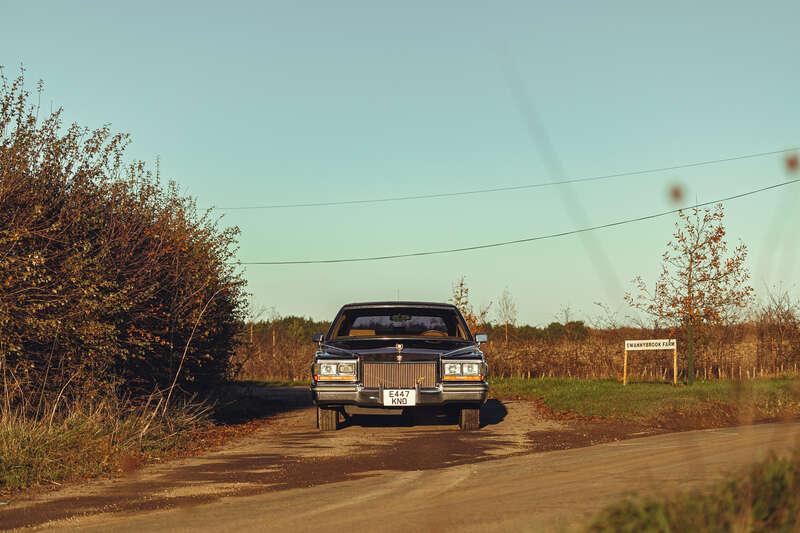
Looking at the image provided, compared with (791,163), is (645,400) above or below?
below

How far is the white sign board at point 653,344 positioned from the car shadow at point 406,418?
687 cm

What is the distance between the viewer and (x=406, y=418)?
15.5 metres

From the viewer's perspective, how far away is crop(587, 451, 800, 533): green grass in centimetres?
435

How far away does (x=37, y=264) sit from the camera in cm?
1016

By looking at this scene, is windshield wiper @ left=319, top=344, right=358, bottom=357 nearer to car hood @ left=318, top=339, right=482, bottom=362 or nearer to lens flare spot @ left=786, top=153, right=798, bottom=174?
car hood @ left=318, top=339, right=482, bottom=362

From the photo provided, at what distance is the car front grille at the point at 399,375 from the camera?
41.4ft

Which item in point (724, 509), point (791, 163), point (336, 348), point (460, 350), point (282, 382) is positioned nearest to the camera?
point (791, 163)

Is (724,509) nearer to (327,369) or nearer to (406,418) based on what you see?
(327,369)

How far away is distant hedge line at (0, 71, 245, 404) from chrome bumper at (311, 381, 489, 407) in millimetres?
2217

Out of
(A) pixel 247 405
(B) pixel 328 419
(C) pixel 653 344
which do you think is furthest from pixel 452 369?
(C) pixel 653 344

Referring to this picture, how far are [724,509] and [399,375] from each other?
8.18 m

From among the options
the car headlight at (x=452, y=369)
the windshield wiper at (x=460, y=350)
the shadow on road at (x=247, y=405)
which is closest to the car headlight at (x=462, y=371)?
the car headlight at (x=452, y=369)

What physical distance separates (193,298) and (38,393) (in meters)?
4.12

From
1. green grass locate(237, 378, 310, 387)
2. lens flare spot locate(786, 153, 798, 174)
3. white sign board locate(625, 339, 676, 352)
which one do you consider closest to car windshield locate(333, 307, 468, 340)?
white sign board locate(625, 339, 676, 352)
